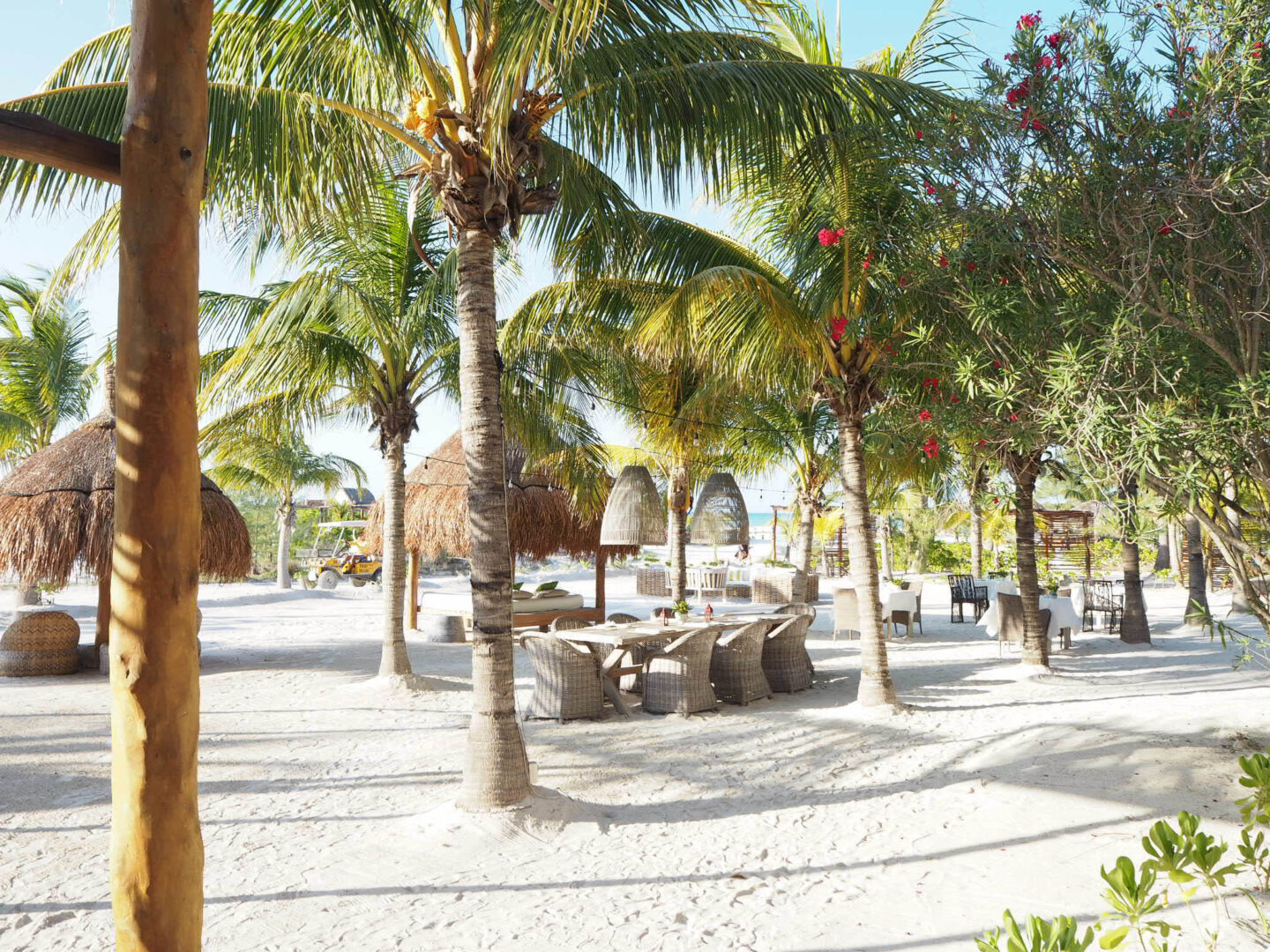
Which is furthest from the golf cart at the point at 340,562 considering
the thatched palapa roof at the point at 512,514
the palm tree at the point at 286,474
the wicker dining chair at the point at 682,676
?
the wicker dining chair at the point at 682,676

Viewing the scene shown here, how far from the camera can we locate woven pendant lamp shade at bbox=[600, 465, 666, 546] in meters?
9.65

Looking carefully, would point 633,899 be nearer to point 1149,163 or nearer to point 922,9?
point 1149,163

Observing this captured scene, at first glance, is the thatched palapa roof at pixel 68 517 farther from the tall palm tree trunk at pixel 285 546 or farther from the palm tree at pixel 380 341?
the tall palm tree trunk at pixel 285 546

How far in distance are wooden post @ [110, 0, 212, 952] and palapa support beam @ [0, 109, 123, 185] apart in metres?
0.14

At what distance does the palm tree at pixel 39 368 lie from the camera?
15781 millimetres

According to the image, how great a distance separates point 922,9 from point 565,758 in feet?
23.8

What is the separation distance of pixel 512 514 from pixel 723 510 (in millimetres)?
4463

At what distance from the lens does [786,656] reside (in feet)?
30.9

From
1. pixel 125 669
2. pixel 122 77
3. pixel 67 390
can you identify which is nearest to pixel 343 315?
pixel 122 77

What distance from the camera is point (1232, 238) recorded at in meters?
3.96

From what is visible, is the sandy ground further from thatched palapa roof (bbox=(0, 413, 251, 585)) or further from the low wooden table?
thatched palapa roof (bbox=(0, 413, 251, 585))

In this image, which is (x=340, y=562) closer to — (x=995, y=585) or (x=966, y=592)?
(x=966, y=592)

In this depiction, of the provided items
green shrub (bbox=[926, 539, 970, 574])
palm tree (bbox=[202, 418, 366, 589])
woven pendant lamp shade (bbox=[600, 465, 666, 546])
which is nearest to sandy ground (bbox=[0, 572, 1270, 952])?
woven pendant lamp shade (bbox=[600, 465, 666, 546])

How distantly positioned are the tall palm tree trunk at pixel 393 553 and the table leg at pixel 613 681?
8.11 feet
